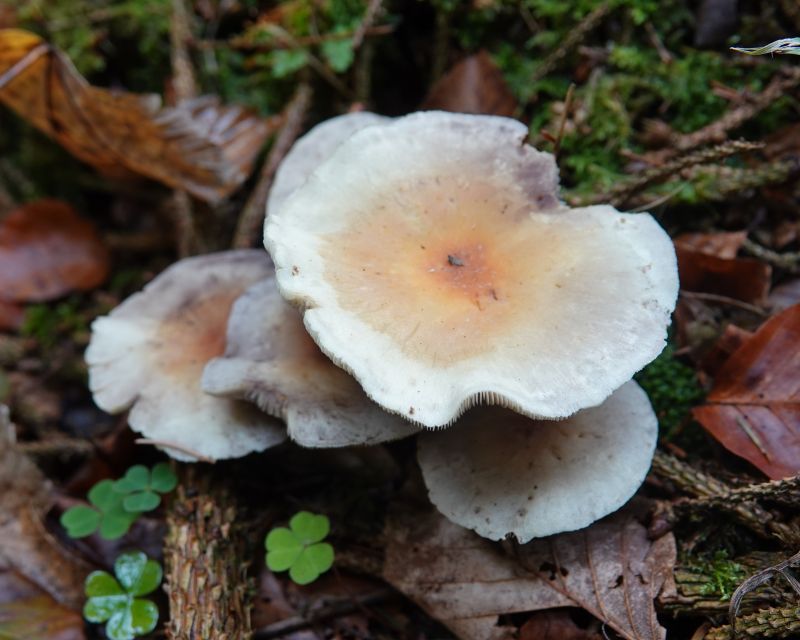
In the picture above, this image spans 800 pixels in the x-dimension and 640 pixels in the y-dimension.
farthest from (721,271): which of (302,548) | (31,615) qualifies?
(31,615)

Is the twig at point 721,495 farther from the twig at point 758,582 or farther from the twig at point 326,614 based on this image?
the twig at point 326,614

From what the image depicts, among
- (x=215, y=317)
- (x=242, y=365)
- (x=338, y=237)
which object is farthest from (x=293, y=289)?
(x=215, y=317)

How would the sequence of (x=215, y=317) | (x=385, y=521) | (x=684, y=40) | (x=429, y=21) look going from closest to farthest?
(x=385, y=521) < (x=215, y=317) < (x=684, y=40) < (x=429, y=21)

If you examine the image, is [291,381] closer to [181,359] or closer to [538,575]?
[181,359]

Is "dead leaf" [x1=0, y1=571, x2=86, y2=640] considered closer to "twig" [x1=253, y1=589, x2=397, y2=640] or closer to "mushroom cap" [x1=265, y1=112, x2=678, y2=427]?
"twig" [x1=253, y1=589, x2=397, y2=640]

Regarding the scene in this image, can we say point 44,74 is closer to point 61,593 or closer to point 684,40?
point 61,593

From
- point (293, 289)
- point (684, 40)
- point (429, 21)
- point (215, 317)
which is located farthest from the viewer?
point (429, 21)

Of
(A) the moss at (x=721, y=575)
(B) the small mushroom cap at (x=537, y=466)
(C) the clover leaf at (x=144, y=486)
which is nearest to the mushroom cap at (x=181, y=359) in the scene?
(C) the clover leaf at (x=144, y=486)

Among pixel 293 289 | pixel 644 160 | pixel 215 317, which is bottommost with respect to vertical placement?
pixel 215 317
